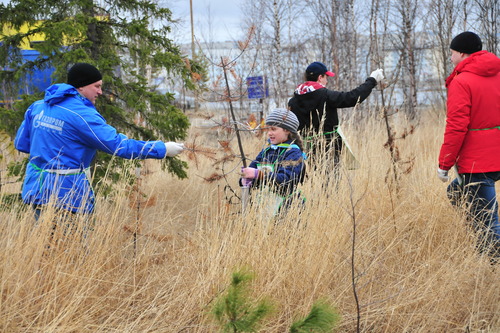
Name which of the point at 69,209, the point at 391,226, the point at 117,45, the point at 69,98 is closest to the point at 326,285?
the point at 391,226

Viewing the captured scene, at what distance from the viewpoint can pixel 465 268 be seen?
10.5 ft

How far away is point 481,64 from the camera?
3584mm

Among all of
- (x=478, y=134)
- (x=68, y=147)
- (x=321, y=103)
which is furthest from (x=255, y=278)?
(x=321, y=103)

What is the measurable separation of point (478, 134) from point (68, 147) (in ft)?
8.70

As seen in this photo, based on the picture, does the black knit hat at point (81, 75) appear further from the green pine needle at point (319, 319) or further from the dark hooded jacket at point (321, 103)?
the green pine needle at point (319, 319)

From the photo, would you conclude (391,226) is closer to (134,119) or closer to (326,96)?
(326,96)

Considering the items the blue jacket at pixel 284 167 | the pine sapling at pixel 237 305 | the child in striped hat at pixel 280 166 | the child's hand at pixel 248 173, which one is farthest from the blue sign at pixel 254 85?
the pine sapling at pixel 237 305

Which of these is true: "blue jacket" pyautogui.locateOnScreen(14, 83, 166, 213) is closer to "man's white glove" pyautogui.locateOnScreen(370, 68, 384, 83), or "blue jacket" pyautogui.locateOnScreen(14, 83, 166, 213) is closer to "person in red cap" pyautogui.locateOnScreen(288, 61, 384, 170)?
"person in red cap" pyautogui.locateOnScreen(288, 61, 384, 170)

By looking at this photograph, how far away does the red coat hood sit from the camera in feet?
11.8

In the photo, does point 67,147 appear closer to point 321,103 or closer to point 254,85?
point 254,85

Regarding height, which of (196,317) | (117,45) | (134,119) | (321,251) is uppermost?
(117,45)

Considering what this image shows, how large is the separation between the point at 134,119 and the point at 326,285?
10.8 feet

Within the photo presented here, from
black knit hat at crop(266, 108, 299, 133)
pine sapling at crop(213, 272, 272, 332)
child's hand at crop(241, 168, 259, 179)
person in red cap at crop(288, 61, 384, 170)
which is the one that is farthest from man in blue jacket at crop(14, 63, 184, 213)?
person in red cap at crop(288, 61, 384, 170)

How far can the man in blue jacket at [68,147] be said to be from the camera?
3270mm
